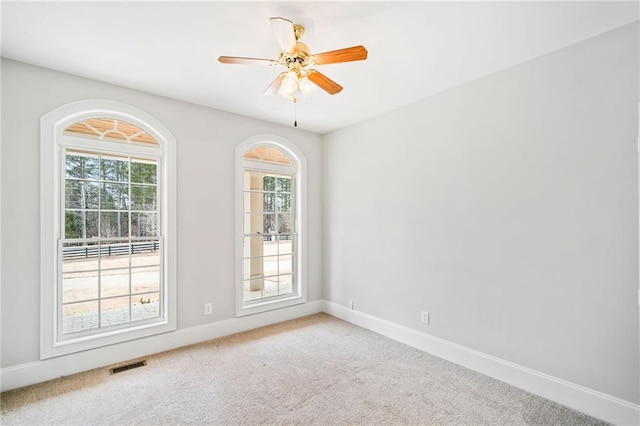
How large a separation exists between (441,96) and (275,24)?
2.05 meters

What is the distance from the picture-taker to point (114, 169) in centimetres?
305

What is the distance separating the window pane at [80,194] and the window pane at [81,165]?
0.22 feet

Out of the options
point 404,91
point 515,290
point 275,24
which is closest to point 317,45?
point 275,24

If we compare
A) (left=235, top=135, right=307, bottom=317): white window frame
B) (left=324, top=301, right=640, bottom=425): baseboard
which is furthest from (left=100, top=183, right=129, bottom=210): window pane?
(left=324, top=301, right=640, bottom=425): baseboard

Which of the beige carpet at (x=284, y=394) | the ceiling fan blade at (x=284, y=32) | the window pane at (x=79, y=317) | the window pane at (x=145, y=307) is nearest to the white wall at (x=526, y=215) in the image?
the beige carpet at (x=284, y=394)

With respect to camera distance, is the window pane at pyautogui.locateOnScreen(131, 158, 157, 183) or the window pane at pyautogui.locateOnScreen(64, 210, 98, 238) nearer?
the window pane at pyautogui.locateOnScreen(64, 210, 98, 238)

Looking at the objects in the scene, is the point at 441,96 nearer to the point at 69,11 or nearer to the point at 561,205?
the point at 561,205

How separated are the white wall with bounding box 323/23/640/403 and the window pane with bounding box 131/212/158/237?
2582 millimetres

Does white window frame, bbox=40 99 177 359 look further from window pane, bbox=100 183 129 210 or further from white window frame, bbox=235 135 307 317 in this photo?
white window frame, bbox=235 135 307 317

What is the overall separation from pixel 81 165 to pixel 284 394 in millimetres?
2809

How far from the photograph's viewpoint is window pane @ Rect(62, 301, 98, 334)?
2.79m

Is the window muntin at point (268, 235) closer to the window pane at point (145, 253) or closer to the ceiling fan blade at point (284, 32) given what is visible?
the window pane at point (145, 253)

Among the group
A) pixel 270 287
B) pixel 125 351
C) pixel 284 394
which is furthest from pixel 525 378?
pixel 125 351

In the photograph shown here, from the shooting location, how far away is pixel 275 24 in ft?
5.57
